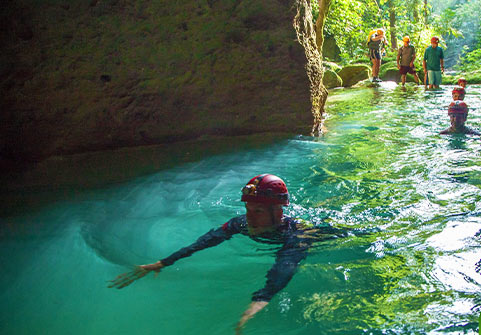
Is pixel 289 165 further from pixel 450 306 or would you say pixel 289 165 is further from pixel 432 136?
pixel 450 306

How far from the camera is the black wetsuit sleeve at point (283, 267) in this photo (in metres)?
2.54

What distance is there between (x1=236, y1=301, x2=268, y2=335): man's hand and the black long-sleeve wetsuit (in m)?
0.18

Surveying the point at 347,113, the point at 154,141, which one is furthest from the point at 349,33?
the point at 154,141

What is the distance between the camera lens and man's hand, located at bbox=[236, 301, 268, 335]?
230 centimetres

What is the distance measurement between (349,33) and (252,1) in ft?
60.2

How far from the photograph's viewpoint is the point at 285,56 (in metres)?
6.92

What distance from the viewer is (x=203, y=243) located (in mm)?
3201

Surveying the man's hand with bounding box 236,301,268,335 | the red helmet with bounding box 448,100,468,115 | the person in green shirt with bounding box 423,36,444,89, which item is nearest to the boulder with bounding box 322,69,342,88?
the person in green shirt with bounding box 423,36,444,89

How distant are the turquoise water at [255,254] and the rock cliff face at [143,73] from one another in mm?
1276

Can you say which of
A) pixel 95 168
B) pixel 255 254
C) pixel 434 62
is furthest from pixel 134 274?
pixel 434 62

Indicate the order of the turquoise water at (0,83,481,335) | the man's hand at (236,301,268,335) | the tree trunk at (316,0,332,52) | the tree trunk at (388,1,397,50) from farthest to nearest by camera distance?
the tree trunk at (388,1,397,50), the tree trunk at (316,0,332,52), the turquoise water at (0,83,481,335), the man's hand at (236,301,268,335)

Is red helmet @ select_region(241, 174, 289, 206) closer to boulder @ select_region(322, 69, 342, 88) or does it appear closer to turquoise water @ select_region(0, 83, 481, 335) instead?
turquoise water @ select_region(0, 83, 481, 335)

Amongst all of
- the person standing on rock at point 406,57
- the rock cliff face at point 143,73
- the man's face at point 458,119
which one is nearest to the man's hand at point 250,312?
the rock cliff face at point 143,73

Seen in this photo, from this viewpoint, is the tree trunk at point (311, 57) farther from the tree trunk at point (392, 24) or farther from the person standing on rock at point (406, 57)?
the tree trunk at point (392, 24)
